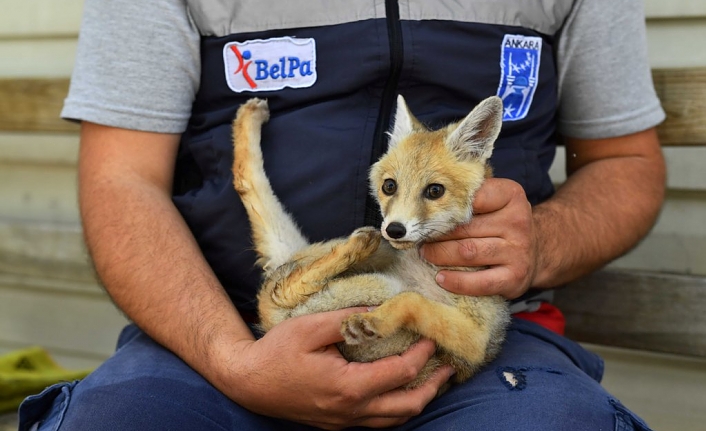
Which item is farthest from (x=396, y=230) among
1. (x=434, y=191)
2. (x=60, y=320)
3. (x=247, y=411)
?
(x=60, y=320)

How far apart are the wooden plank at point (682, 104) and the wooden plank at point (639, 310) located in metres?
0.54

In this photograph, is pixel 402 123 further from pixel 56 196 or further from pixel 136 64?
pixel 56 196

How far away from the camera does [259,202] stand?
7.59 feet

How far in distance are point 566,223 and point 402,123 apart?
697 mm

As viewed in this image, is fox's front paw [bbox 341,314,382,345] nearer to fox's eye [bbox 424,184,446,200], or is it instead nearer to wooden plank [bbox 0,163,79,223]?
fox's eye [bbox 424,184,446,200]

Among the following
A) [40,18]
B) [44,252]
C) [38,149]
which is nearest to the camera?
[44,252]

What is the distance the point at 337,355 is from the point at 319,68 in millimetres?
914

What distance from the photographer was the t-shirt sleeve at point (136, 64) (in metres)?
2.45

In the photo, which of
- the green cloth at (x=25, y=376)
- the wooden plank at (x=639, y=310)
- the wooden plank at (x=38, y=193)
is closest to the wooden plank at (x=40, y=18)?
the wooden plank at (x=38, y=193)

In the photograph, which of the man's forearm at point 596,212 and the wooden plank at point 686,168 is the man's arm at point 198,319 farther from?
the wooden plank at point 686,168

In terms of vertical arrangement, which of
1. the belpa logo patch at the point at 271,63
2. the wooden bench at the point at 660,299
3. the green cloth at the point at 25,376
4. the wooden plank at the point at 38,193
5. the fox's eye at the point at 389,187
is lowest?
the green cloth at the point at 25,376

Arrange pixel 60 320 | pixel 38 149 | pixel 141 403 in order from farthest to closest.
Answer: pixel 60 320
pixel 38 149
pixel 141 403

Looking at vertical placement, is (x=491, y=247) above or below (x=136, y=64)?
below

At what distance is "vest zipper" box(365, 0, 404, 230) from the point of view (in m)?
2.29
